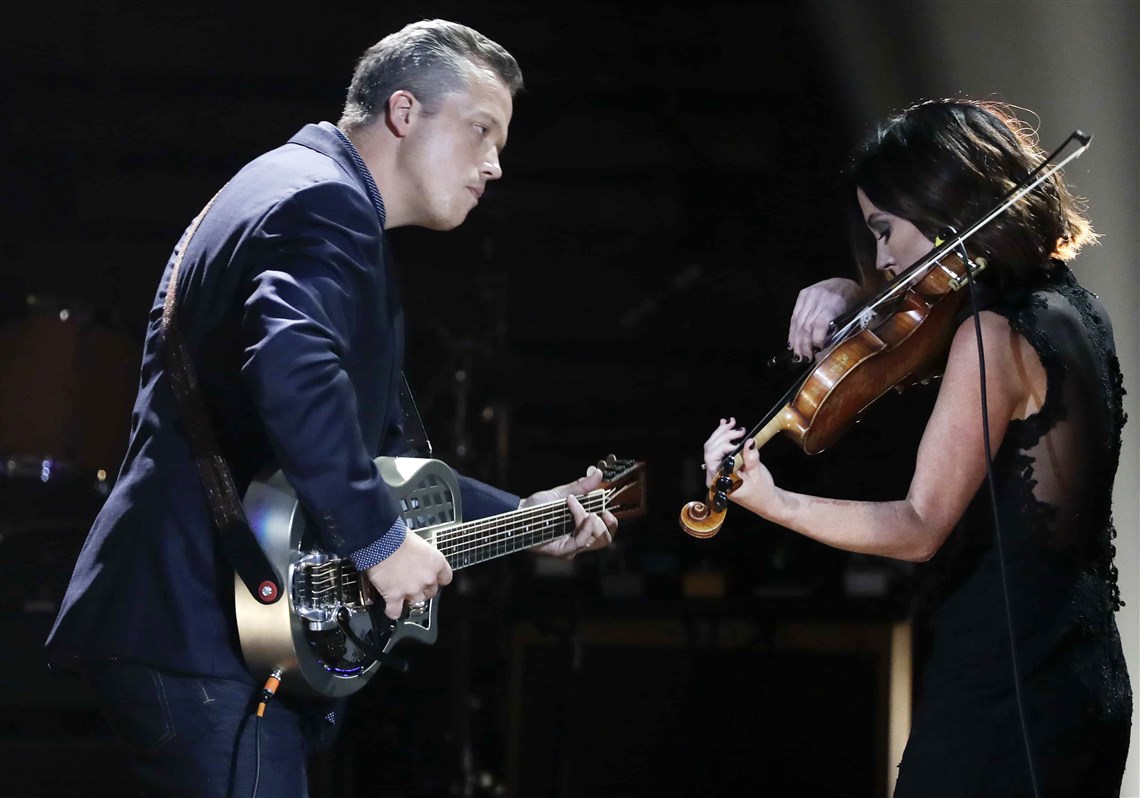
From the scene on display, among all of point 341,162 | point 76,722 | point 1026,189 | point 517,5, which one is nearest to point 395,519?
point 341,162

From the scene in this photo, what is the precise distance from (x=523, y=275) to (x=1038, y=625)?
486 centimetres

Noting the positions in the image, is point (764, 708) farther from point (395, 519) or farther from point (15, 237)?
point (15, 237)

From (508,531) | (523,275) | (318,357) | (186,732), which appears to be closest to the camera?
(318,357)

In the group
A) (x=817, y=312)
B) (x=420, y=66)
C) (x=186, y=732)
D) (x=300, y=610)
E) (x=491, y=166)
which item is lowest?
(x=186, y=732)

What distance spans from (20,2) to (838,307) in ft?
11.3

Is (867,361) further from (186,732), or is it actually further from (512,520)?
(186,732)

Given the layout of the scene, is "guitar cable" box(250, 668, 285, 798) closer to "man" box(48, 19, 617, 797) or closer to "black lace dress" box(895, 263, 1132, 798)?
"man" box(48, 19, 617, 797)

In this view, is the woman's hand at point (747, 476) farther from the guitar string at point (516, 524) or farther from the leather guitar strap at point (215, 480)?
the leather guitar strap at point (215, 480)

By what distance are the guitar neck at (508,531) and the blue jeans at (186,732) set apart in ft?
1.78

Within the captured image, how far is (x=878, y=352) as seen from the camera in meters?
2.00

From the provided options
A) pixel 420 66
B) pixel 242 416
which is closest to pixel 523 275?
pixel 420 66

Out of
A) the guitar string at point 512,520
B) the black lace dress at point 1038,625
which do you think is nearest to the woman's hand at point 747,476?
the black lace dress at point 1038,625

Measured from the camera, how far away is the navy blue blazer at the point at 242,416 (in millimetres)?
1859

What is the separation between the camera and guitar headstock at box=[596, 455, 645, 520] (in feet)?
9.52
